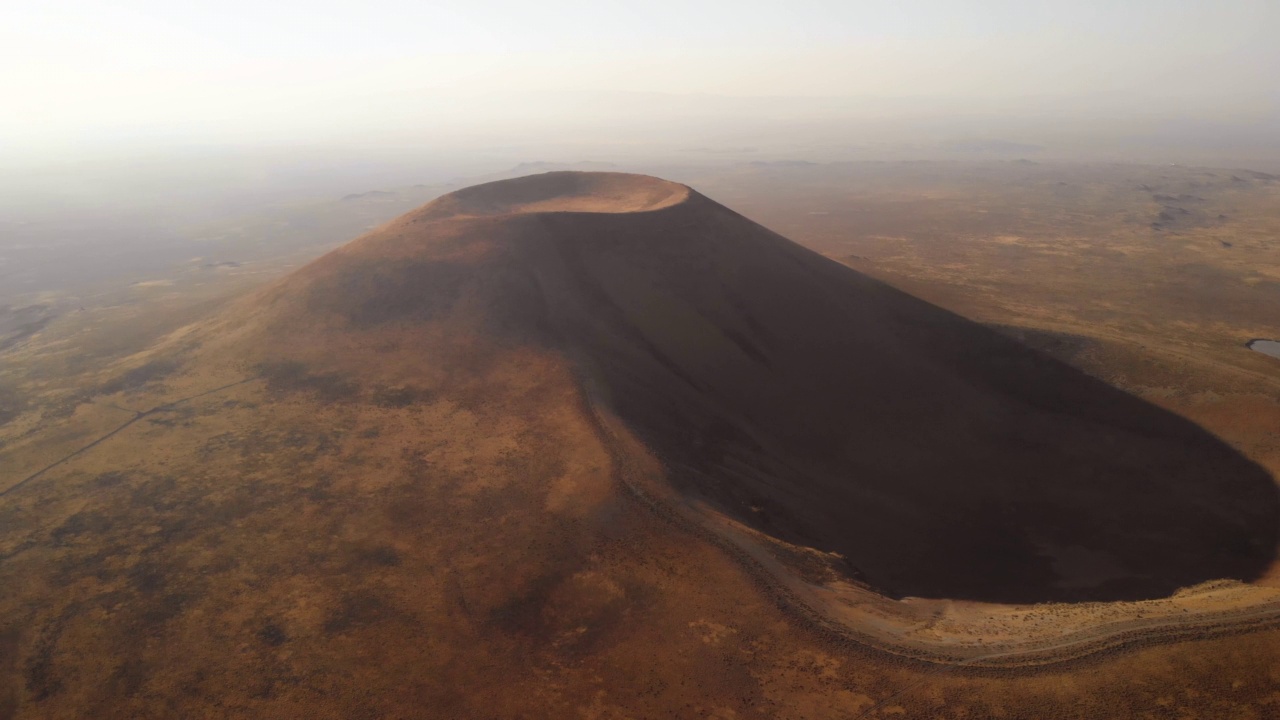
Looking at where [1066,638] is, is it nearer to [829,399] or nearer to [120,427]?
[829,399]

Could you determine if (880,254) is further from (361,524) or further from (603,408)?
(361,524)

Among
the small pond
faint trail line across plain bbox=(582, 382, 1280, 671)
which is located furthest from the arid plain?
the small pond

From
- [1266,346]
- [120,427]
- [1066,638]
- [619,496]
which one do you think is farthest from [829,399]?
[1266,346]

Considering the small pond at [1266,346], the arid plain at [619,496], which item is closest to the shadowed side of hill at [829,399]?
the arid plain at [619,496]

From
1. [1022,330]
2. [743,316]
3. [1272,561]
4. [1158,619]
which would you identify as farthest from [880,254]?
[1158,619]

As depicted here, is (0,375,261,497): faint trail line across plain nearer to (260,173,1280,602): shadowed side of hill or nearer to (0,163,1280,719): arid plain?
(0,163,1280,719): arid plain

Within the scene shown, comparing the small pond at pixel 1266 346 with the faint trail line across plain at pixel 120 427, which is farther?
the small pond at pixel 1266 346

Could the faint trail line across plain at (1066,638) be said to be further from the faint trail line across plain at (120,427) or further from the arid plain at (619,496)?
the faint trail line across plain at (120,427)

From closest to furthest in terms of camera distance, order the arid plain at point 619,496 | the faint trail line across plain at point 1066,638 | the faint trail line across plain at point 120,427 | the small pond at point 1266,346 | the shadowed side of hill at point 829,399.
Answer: the faint trail line across plain at point 1066,638 → the arid plain at point 619,496 → the faint trail line across plain at point 120,427 → the shadowed side of hill at point 829,399 → the small pond at point 1266,346
